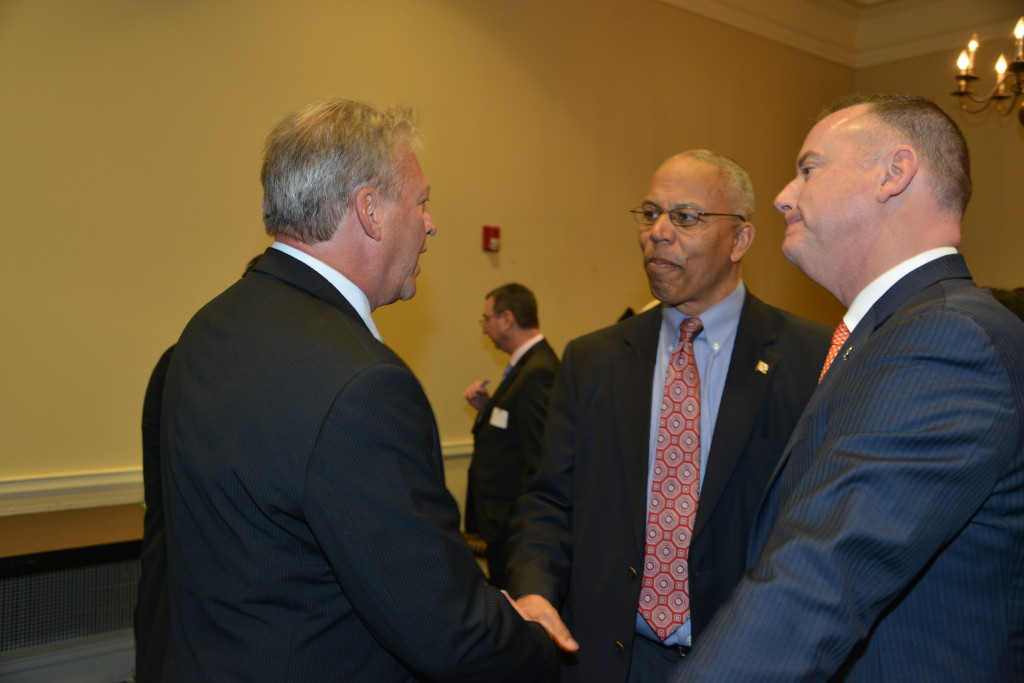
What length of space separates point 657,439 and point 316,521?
101cm

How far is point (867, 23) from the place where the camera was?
7.25 m

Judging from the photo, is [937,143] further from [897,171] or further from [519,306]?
[519,306]

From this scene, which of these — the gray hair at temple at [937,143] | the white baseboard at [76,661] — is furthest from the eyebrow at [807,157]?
the white baseboard at [76,661]

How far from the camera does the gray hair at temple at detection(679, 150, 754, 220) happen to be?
219 centimetres

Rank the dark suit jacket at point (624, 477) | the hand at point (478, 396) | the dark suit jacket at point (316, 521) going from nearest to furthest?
the dark suit jacket at point (316, 521) → the dark suit jacket at point (624, 477) → the hand at point (478, 396)

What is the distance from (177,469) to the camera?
1325 mm

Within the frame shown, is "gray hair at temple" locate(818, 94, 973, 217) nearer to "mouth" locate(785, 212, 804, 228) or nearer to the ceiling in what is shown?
"mouth" locate(785, 212, 804, 228)

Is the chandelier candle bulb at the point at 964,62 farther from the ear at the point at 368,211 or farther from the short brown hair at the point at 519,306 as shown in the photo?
the ear at the point at 368,211

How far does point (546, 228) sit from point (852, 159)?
4.18 meters

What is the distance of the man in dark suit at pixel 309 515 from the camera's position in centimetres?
119

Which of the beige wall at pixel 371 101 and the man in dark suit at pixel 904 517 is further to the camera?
the beige wall at pixel 371 101

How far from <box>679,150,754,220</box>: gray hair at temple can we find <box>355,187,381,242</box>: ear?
992 millimetres

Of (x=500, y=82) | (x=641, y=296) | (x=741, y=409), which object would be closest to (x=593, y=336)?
(x=741, y=409)

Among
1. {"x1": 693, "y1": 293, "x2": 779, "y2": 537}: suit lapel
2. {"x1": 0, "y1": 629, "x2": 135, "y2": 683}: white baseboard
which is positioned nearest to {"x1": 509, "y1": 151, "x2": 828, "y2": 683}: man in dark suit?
{"x1": 693, "y1": 293, "x2": 779, "y2": 537}: suit lapel
